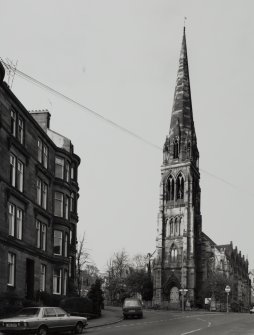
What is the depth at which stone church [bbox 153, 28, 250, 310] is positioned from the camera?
9700 cm

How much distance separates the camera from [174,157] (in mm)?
107125

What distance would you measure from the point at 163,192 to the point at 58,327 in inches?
3207

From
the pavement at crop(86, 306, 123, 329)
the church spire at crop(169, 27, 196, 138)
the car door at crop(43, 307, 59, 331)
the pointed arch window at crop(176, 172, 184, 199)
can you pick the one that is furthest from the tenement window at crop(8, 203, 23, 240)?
the church spire at crop(169, 27, 196, 138)

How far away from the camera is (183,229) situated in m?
100

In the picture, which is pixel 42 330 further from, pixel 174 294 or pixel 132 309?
pixel 174 294

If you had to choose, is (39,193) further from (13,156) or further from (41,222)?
(13,156)

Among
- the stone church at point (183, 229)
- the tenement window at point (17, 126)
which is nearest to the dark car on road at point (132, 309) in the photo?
the tenement window at point (17, 126)

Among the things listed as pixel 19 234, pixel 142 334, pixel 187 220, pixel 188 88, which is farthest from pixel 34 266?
pixel 188 88

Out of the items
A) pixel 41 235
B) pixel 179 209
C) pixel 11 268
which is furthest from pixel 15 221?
pixel 179 209

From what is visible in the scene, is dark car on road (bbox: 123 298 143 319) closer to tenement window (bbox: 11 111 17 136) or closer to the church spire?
tenement window (bbox: 11 111 17 136)

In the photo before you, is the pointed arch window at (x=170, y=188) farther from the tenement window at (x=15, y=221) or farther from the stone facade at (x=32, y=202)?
the tenement window at (x=15, y=221)

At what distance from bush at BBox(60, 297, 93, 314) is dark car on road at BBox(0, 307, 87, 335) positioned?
971 centimetres

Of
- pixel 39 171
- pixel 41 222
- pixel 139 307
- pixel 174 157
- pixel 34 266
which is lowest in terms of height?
pixel 139 307

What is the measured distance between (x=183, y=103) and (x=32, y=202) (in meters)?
78.5
